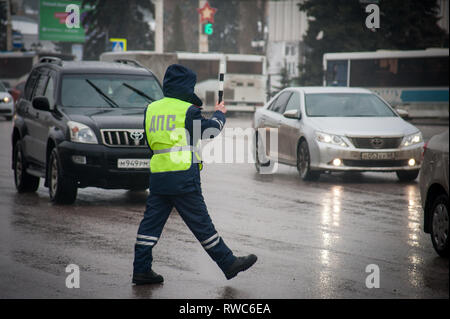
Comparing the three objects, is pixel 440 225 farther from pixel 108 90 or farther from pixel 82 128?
pixel 108 90

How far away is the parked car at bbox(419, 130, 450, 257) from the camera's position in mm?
8508

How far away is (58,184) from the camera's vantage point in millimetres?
12312

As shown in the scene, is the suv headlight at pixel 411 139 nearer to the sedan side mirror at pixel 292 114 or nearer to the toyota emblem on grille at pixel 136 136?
the sedan side mirror at pixel 292 114

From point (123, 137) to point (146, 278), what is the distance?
16.9 ft

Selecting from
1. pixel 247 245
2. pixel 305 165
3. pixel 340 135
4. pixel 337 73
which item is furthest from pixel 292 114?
pixel 337 73

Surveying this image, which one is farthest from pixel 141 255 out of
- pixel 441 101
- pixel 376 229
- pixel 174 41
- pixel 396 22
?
pixel 174 41

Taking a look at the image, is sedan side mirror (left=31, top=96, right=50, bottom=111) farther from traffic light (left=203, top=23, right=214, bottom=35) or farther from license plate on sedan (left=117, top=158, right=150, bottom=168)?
traffic light (left=203, top=23, right=214, bottom=35)

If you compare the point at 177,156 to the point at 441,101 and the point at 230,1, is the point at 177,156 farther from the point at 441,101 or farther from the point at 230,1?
the point at 230,1

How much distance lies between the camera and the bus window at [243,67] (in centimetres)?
4772

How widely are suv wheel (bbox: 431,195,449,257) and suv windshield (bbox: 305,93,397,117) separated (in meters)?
7.76

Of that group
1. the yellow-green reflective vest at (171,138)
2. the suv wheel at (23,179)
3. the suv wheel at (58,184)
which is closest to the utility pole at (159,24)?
the suv wheel at (23,179)

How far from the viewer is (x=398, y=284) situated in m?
7.32

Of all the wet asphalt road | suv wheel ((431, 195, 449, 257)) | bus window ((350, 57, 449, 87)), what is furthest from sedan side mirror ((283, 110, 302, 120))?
bus window ((350, 57, 449, 87))

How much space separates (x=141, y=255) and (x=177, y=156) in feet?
2.67
